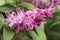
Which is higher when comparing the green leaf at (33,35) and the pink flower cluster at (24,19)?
the pink flower cluster at (24,19)

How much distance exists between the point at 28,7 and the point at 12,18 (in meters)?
0.18

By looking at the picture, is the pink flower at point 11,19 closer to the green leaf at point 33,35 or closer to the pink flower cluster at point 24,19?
the pink flower cluster at point 24,19

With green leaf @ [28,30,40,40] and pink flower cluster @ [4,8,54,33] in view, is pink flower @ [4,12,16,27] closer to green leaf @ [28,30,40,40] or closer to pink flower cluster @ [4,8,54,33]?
pink flower cluster @ [4,8,54,33]

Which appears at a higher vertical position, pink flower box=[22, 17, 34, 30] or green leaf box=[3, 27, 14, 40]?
pink flower box=[22, 17, 34, 30]

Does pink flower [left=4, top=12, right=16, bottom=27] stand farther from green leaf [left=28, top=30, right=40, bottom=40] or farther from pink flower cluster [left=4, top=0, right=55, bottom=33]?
green leaf [left=28, top=30, right=40, bottom=40]

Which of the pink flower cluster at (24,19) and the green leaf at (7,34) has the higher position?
the pink flower cluster at (24,19)

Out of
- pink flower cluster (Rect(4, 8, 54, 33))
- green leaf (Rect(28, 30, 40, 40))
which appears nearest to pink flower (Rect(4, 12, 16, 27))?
pink flower cluster (Rect(4, 8, 54, 33))

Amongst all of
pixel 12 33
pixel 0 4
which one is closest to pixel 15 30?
pixel 12 33

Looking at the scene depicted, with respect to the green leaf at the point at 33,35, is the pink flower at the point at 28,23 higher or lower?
higher

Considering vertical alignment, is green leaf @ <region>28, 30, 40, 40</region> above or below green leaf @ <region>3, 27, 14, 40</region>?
below

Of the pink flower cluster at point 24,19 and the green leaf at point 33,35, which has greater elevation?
the pink flower cluster at point 24,19

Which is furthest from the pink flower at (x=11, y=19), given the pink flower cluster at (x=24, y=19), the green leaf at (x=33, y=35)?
the green leaf at (x=33, y=35)

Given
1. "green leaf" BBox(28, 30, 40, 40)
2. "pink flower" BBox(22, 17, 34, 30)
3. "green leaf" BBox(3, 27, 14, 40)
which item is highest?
"pink flower" BBox(22, 17, 34, 30)

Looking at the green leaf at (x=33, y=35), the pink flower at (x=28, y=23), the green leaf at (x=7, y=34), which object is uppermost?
the pink flower at (x=28, y=23)
